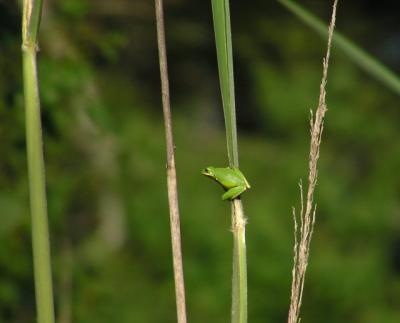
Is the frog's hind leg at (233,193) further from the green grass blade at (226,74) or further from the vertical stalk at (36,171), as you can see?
the vertical stalk at (36,171)

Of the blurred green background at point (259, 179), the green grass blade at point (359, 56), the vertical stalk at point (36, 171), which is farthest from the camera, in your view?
the blurred green background at point (259, 179)

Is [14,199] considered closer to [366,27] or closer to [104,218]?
[104,218]

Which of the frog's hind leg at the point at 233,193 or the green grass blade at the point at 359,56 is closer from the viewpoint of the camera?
the frog's hind leg at the point at 233,193

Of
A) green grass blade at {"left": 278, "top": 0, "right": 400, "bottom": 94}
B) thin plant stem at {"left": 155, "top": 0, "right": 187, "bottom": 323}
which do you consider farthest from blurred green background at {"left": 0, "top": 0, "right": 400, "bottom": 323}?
thin plant stem at {"left": 155, "top": 0, "right": 187, "bottom": 323}

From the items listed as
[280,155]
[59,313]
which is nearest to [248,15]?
[280,155]

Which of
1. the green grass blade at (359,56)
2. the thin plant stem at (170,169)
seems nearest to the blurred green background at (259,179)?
the green grass blade at (359,56)

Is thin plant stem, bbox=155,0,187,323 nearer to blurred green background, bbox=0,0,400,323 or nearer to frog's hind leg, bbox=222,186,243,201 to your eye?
frog's hind leg, bbox=222,186,243,201

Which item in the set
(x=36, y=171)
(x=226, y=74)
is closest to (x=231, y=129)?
(x=226, y=74)
